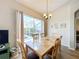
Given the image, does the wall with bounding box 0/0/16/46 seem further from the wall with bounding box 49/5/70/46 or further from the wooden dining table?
the wall with bounding box 49/5/70/46

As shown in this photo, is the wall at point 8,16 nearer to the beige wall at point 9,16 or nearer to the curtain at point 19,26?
the beige wall at point 9,16

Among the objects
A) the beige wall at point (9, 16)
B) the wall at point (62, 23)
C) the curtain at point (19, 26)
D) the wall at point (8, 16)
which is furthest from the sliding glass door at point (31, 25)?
the wall at point (8, 16)

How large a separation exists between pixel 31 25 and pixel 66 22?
2890mm

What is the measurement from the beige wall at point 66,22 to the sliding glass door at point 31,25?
1.16m

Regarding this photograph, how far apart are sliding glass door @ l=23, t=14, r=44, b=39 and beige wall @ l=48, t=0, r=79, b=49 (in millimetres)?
1165

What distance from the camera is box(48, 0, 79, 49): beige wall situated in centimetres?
664

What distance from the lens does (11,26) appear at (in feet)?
17.9

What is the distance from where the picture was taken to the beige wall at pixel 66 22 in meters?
6.64

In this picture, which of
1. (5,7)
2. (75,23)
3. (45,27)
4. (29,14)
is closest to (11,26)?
(5,7)

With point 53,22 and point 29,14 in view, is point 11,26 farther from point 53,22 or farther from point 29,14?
point 53,22

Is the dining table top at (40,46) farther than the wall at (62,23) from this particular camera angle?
No

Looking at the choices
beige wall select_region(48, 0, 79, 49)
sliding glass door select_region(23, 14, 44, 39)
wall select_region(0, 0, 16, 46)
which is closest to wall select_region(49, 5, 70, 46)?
beige wall select_region(48, 0, 79, 49)

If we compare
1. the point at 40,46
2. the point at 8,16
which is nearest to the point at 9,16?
the point at 8,16

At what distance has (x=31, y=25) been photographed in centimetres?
859
